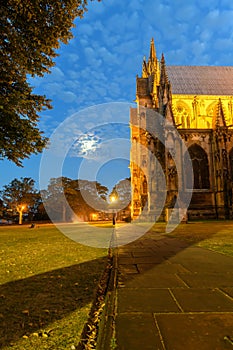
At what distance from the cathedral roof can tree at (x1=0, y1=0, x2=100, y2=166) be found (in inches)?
1083

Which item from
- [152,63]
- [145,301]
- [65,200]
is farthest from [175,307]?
[65,200]

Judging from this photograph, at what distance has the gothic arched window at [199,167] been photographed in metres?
25.1

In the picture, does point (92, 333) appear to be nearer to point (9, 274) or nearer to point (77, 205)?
point (9, 274)

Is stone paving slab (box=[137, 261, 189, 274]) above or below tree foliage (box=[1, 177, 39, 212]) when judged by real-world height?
below

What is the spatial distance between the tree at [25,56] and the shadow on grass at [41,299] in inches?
274

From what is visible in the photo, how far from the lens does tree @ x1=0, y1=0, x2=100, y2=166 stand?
852 centimetres

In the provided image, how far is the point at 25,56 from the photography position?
9.30 m

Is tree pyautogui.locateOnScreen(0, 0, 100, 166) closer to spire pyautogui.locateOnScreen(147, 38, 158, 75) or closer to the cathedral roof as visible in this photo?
spire pyautogui.locateOnScreen(147, 38, 158, 75)

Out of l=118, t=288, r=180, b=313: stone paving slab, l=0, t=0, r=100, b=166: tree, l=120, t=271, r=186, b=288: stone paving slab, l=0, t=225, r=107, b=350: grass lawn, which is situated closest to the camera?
l=0, t=225, r=107, b=350: grass lawn

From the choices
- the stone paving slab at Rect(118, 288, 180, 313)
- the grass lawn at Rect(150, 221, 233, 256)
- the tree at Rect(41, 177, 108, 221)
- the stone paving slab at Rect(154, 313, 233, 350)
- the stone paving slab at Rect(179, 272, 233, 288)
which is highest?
the tree at Rect(41, 177, 108, 221)

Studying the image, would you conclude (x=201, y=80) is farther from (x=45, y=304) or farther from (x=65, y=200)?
(x=45, y=304)

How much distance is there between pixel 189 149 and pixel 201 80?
667 inches

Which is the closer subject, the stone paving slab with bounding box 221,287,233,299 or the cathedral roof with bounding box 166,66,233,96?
the stone paving slab with bounding box 221,287,233,299

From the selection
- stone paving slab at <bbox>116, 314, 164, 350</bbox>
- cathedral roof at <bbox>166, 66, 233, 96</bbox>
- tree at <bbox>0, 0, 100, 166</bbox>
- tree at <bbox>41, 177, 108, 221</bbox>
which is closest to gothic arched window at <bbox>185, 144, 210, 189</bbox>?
cathedral roof at <bbox>166, 66, 233, 96</bbox>
